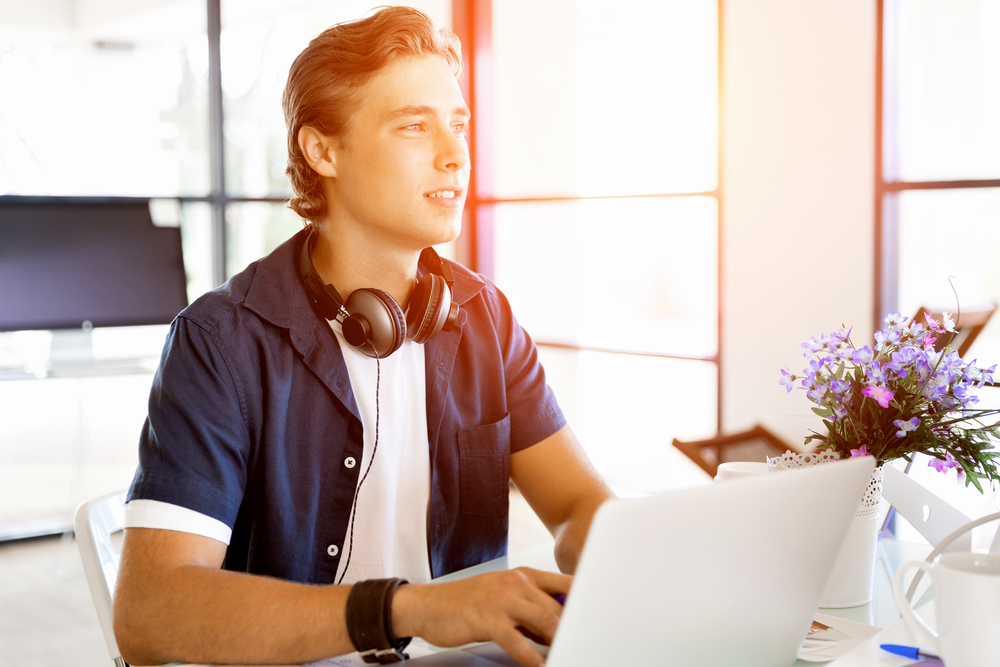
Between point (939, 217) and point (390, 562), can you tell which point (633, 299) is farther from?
point (390, 562)

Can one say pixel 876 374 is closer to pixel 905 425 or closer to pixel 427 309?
pixel 905 425

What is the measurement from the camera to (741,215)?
3482 mm

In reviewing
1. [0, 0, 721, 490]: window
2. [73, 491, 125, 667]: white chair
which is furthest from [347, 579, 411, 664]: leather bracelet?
[0, 0, 721, 490]: window

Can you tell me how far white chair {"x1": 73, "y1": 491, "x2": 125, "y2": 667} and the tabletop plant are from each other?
3.06 ft

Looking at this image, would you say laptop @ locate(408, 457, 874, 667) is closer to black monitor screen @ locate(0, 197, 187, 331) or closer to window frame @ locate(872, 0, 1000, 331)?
window frame @ locate(872, 0, 1000, 331)

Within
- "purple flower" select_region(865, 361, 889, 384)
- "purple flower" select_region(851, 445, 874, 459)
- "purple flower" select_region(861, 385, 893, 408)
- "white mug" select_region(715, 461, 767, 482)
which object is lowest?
"white mug" select_region(715, 461, 767, 482)

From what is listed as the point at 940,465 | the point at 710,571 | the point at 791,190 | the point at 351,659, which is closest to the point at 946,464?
the point at 940,465

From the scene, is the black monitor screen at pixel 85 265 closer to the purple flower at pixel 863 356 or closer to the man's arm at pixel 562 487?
the man's arm at pixel 562 487

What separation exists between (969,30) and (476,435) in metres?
2.46

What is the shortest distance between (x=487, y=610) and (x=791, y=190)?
9.10ft

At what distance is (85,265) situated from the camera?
11.9 ft

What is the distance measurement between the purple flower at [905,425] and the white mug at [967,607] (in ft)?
0.84

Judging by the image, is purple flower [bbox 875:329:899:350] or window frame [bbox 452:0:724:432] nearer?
purple flower [bbox 875:329:899:350]

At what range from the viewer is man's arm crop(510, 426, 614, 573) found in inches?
51.1
